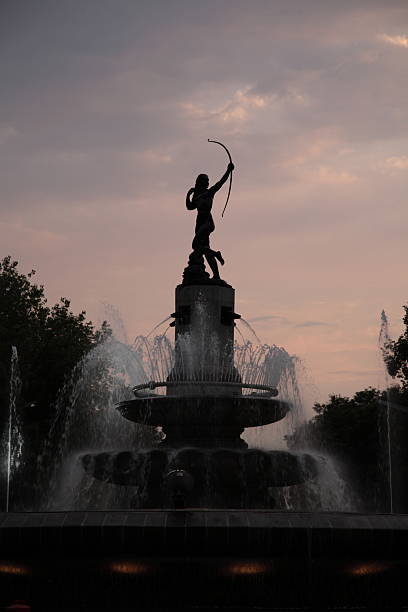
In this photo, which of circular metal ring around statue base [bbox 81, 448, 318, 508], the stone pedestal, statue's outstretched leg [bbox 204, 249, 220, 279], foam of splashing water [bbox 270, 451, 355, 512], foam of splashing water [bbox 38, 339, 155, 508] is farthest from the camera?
foam of splashing water [bbox 38, 339, 155, 508]

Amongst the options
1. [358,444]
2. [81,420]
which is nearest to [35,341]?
[81,420]

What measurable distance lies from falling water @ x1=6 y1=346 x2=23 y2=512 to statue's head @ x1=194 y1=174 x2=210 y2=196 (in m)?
16.8

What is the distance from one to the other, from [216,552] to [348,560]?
2.02 meters

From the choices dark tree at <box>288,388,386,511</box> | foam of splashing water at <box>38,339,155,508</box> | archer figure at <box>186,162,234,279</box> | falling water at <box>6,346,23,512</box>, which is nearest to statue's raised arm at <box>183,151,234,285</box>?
archer figure at <box>186,162,234,279</box>

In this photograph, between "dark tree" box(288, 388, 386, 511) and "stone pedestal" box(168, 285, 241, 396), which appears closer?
"stone pedestal" box(168, 285, 241, 396)

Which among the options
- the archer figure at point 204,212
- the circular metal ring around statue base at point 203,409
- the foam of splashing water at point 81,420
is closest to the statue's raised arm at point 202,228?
the archer figure at point 204,212

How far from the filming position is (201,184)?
Answer: 2434 centimetres

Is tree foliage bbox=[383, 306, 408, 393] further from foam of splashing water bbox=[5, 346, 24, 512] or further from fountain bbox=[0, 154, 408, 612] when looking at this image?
fountain bbox=[0, 154, 408, 612]

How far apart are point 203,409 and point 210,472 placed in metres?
2.04

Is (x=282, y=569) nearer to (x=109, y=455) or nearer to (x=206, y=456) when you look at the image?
(x=206, y=456)

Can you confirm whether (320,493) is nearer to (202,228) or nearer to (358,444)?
(202,228)

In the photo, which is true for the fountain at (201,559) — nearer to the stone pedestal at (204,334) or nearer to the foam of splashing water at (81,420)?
the stone pedestal at (204,334)

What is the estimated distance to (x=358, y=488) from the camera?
1764 inches

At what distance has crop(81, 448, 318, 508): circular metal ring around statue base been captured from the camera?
18.4 meters
